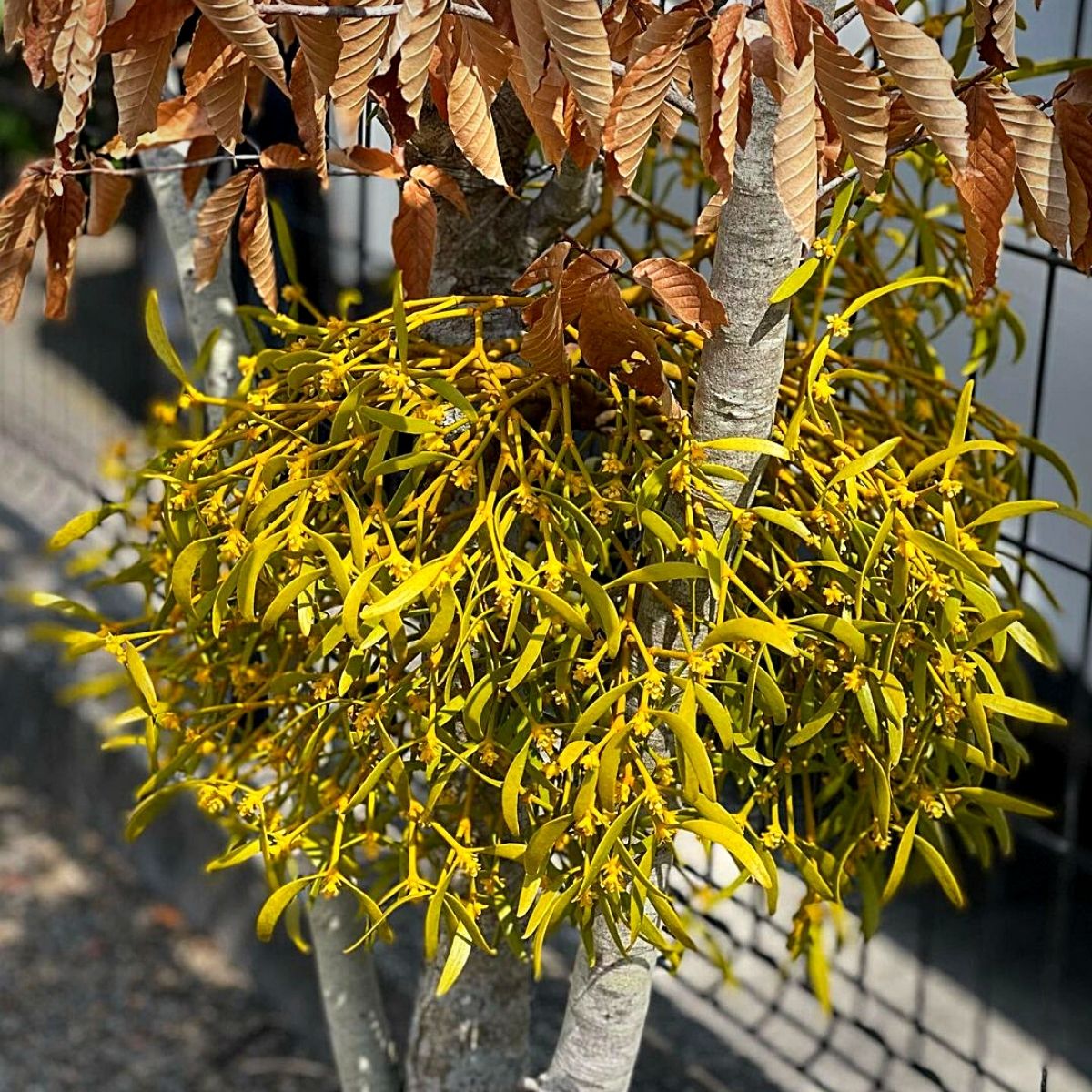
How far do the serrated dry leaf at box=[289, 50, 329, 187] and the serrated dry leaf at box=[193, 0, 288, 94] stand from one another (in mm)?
85

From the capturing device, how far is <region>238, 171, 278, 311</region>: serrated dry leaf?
118cm

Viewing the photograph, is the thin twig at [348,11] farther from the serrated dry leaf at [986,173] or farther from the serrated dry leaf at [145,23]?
the serrated dry leaf at [986,173]

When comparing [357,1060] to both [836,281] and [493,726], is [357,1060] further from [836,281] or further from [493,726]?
[836,281]

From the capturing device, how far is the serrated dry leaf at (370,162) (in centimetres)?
116

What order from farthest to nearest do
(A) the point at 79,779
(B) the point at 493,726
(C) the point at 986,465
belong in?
(A) the point at 79,779, (C) the point at 986,465, (B) the point at 493,726

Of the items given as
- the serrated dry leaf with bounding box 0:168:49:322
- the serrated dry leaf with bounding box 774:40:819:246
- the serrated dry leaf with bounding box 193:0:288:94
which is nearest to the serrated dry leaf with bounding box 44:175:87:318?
the serrated dry leaf with bounding box 0:168:49:322

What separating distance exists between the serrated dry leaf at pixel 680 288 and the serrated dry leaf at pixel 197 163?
1.50 feet

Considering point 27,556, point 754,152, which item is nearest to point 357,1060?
point 754,152

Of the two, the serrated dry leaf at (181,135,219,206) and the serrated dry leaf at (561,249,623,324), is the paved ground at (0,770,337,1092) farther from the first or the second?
the serrated dry leaf at (561,249,623,324)

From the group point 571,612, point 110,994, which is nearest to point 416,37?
point 571,612

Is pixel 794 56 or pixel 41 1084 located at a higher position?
pixel 794 56

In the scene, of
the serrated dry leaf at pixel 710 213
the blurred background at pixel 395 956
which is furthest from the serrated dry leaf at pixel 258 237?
the blurred background at pixel 395 956

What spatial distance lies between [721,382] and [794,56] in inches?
11.0

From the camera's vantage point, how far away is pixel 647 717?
3.39 feet
